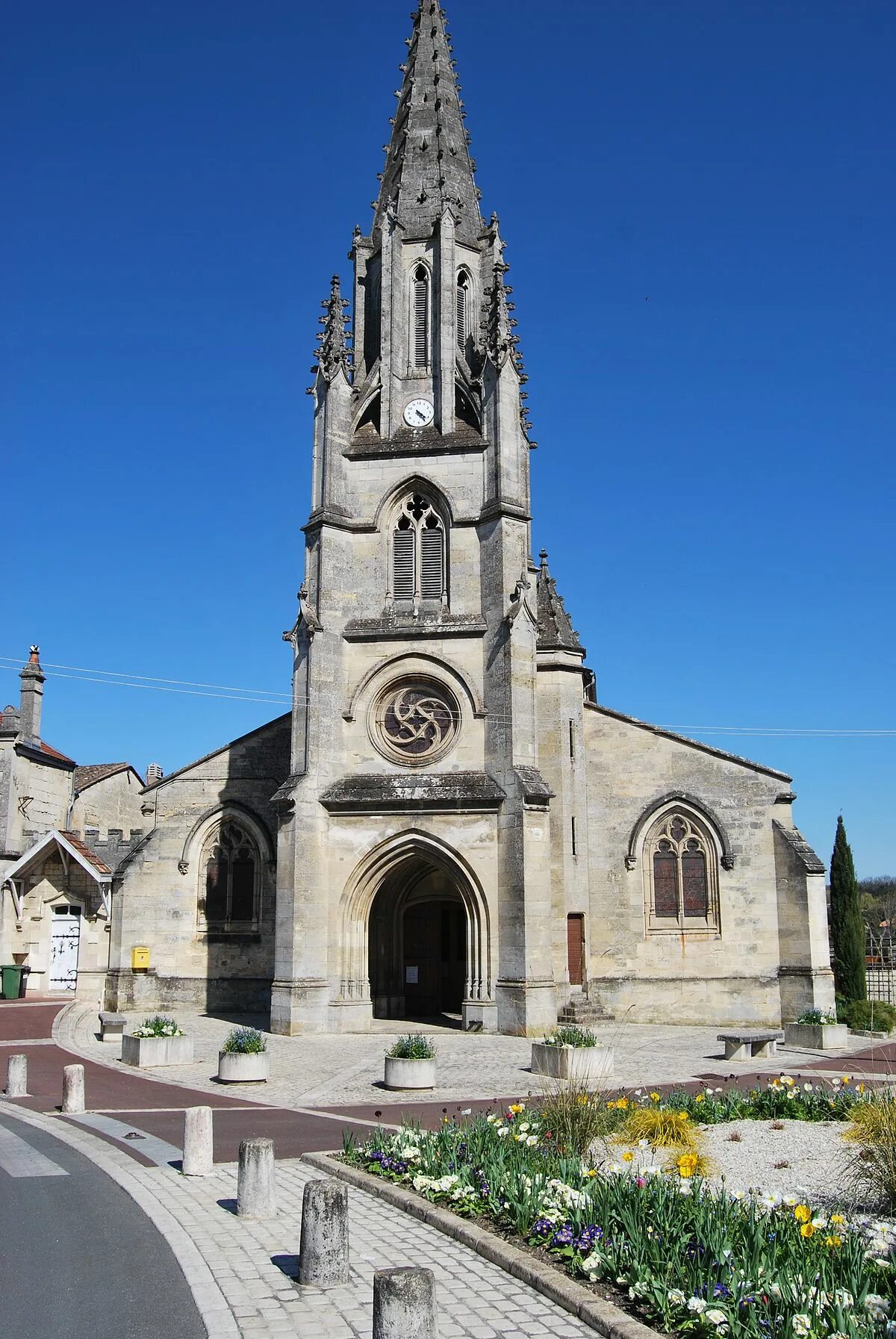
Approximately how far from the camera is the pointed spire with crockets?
30078 millimetres

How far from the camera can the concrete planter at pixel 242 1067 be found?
55.5 ft

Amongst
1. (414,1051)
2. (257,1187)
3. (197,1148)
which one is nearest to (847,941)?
(414,1051)

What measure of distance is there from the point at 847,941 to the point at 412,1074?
61.6 ft

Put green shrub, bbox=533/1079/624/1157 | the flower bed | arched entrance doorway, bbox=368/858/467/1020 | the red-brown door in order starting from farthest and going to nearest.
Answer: arched entrance doorway, bbox=368/858/467/1020 → the red-brown door → green shrub, bbox=533/1079/624/1157 → the flower bed

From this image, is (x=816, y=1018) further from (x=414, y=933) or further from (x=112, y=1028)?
(x=112, y=1028)

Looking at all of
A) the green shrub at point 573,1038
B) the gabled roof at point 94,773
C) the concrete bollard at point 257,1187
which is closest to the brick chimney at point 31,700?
the gabled roof at point 94,773

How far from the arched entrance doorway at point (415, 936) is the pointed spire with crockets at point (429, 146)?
16.8 m

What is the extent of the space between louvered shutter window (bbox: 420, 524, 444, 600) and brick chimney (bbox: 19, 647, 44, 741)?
16.1m

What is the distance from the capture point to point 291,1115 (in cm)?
1423

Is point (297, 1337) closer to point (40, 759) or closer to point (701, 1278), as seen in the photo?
point (701, 1278)

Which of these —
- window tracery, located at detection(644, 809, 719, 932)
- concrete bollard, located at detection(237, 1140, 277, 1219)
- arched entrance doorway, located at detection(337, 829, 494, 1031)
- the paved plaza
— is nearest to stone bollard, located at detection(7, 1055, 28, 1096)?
the paved plaza

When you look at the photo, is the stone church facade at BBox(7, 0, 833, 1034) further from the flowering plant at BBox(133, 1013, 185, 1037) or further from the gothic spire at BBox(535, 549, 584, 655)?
the flowering plant at BBox(133, 1013, 185, 1037)

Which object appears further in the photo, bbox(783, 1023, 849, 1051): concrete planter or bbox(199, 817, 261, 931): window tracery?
bbox(199, 817, 261, 931): window tracery

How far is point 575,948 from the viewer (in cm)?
2625
